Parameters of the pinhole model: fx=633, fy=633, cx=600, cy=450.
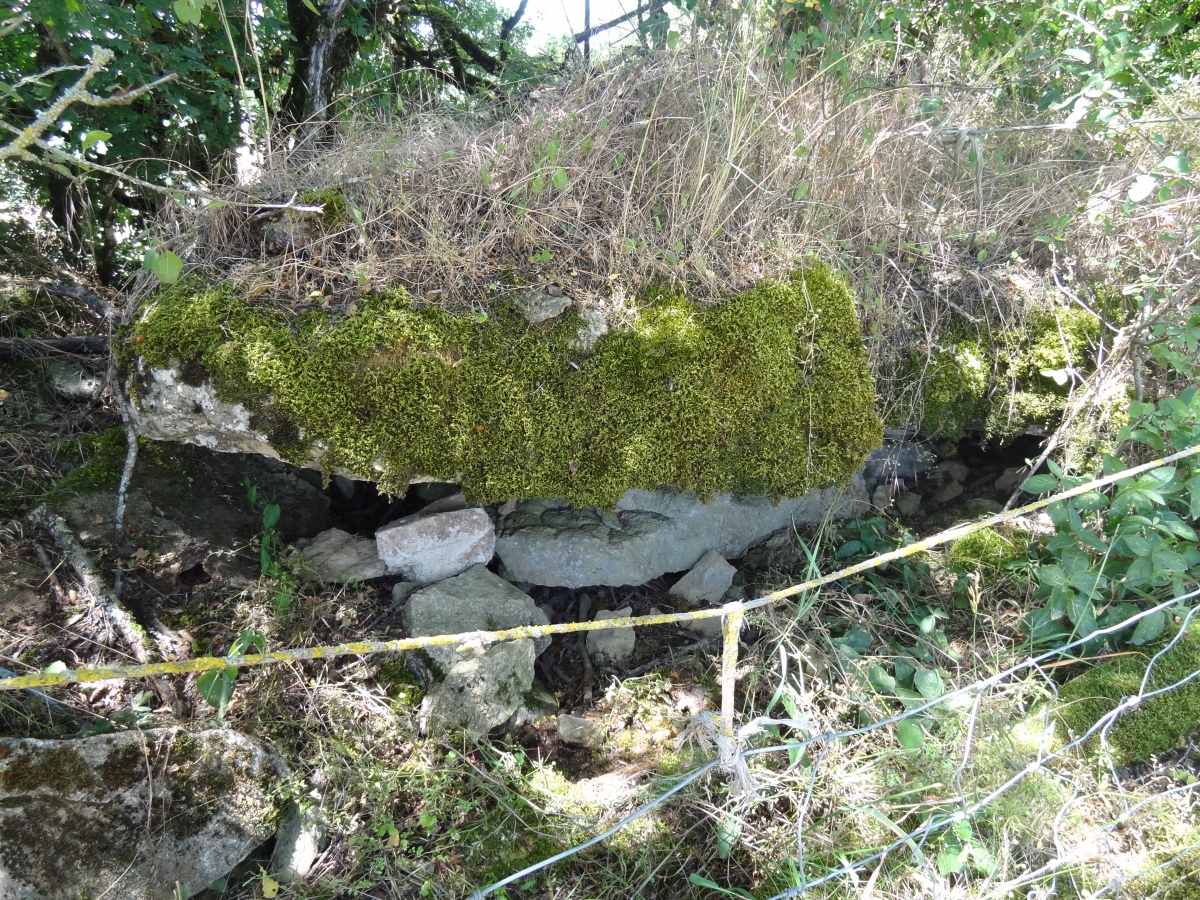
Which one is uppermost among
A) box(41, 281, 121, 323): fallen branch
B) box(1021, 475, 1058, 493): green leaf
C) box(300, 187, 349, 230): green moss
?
box(300, 187, 349, 230): green moss

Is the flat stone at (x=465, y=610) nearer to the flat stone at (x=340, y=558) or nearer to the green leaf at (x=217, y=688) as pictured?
the flat stone at (x=340, y=558)

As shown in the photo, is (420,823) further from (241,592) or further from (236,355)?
(236,355)

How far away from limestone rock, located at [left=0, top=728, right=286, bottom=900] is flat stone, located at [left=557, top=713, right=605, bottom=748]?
1050mm

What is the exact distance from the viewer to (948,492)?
13.0 ft

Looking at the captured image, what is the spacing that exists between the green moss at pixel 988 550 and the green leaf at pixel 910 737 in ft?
4.29

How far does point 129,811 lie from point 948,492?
4251 mm

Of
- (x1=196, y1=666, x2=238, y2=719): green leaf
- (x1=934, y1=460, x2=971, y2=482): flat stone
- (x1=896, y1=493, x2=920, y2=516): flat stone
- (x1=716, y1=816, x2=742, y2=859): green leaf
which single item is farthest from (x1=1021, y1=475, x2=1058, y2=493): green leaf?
(x1=196, y1=666, x2=238, y2=719): green leaf

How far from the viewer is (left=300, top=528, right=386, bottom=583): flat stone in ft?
9.63

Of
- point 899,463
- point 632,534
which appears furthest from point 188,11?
point 899,463

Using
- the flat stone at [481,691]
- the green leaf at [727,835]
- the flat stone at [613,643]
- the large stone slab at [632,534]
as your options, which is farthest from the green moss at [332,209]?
the green leaf at [727,835]

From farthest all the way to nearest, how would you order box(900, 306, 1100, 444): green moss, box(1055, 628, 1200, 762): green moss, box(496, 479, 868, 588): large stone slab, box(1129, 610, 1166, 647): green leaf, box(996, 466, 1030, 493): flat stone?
box(996, 466, 1030, 493): flat stone < box(900, 306, 1100, 444): green moss < box(496, 479, 868, 588): large stone slab < box(1129, 610, 1166, 647): green leaf < box(1055, 628, 1200, 762): green moss

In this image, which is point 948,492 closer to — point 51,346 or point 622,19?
point 622,19

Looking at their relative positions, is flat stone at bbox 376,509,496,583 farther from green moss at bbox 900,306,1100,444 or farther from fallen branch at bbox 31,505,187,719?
green moss at bbox 900,306,1100,444

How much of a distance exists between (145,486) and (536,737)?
2.16 meters
